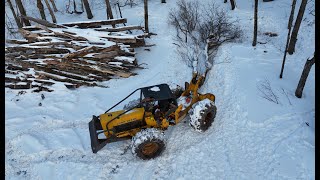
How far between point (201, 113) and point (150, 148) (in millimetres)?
2082

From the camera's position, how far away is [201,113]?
1043 cm

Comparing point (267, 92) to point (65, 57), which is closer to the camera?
point (267, 92)

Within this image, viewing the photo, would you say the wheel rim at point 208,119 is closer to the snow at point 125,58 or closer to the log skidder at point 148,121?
the log skidder at point 148,121

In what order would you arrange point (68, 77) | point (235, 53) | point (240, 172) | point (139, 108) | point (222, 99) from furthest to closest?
1. point (235, 53)
2. point (68, 77)
3. point (222, 99)
4. point (139, 108)
5. point (240, 172)

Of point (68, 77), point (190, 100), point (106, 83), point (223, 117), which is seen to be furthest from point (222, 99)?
point (68, 77)

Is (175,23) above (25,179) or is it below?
above

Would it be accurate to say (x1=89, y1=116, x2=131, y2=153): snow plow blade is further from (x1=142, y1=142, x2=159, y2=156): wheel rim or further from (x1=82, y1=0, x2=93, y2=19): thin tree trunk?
(x1=82, y1=0, x2=93, y2=19): thin tree trunk

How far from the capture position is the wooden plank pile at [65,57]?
1510 cm

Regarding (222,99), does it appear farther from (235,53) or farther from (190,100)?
(235,53)

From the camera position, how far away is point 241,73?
47.0 feet

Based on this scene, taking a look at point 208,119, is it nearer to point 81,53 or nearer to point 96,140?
point 96,140

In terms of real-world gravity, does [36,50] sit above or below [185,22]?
above

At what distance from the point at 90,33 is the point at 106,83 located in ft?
10.4

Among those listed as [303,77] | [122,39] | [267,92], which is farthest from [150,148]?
[122,39]
